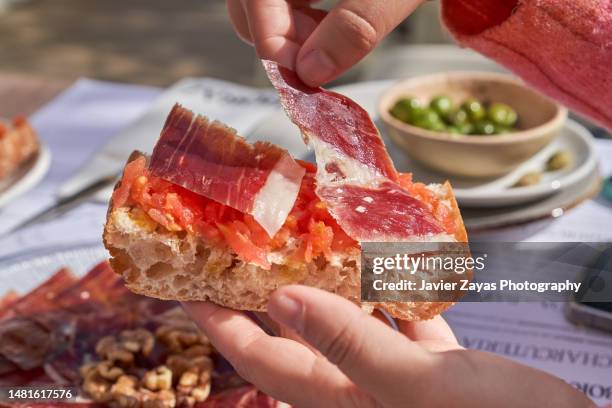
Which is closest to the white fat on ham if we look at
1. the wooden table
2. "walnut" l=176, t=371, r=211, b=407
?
"walnut" l=176, t=371, r=211, b=407

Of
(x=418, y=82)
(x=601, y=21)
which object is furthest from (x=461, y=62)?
(x=601, y=21)

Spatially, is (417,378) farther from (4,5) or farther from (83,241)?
(4,5)

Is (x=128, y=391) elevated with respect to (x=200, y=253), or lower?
lower

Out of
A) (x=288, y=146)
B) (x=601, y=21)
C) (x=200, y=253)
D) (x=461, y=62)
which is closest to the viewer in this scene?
(x=200, y=253)

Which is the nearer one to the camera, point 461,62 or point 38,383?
point 38,383

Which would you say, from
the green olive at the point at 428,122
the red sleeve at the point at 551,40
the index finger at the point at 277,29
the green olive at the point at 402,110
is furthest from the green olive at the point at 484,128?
the index finger at the point at 277,29

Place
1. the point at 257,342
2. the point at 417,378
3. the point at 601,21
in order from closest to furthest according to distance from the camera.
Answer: the point at 417,378, the point at 257,342, the point at 601,21
